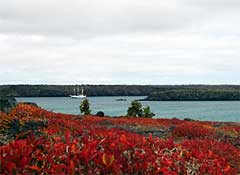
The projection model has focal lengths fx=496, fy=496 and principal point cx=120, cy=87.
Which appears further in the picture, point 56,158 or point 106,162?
point 56,158

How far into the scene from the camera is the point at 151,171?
7809 mm

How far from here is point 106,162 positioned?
280 inches

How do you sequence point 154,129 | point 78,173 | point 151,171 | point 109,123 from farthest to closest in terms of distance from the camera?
point 109,123 < point 154,129 < point 151,171 < point 78,173

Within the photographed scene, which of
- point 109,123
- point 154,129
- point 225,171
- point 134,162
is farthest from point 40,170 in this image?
point 109,123

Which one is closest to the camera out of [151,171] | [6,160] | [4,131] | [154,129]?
[6,160]

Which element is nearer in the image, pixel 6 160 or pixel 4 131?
pixel 6 160

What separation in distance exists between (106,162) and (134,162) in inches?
40.3

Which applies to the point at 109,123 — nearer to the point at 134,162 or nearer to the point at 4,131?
the point at 4,131

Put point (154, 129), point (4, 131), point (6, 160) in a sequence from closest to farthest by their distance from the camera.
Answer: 1. point (6, 160)
2. point (4, 131)
3. point (154, 129)

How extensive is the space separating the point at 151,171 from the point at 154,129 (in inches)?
602

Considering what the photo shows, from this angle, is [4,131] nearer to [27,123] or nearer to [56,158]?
[27,123]

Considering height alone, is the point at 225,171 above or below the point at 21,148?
below

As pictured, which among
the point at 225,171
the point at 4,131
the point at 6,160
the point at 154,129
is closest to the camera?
the point at 6,160

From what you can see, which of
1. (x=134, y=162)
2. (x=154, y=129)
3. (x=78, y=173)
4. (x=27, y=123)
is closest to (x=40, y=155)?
(x=78, y=173)
